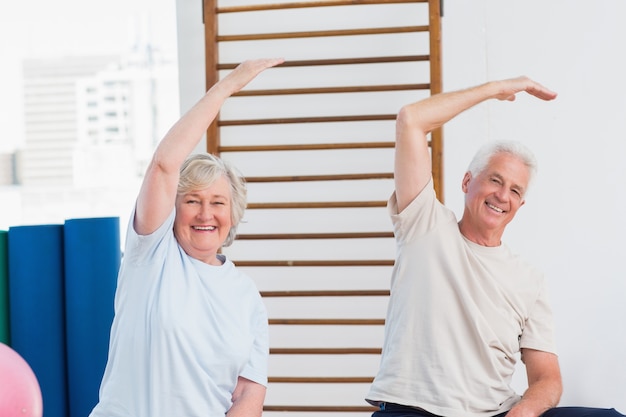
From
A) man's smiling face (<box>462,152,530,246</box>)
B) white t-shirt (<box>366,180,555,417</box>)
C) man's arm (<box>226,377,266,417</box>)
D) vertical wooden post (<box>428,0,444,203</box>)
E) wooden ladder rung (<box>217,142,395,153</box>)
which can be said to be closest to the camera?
man's arm (<box>226,377,266,417</box>)

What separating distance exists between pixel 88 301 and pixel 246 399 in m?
0.73

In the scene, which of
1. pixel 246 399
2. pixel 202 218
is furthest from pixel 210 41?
pixel 246 399

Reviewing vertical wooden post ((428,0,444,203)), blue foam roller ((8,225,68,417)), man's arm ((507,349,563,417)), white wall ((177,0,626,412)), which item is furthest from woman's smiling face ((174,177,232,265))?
white wall ((177,0,626,412))

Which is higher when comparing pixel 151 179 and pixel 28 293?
pixel 151 179

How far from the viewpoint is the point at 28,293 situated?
2527mm

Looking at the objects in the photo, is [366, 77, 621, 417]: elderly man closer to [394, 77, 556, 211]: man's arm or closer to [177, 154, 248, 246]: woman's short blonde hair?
[394, 77, 556, 211]: man's arm

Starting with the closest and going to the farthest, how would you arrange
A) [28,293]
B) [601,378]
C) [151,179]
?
[151,179] → [28,293] → [601,378]

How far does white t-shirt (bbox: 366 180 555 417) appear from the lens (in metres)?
2.21

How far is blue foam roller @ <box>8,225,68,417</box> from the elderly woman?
62cm

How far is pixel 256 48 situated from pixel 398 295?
53.9 inches

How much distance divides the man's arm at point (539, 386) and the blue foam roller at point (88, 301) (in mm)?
1247

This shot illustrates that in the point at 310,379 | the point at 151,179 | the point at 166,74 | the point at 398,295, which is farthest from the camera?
the point at 166,74

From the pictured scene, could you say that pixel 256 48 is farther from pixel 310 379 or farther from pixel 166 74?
pixel 166 74

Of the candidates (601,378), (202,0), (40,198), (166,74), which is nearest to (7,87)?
(40,198)
